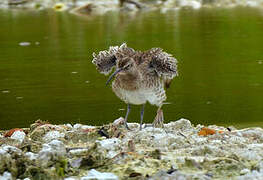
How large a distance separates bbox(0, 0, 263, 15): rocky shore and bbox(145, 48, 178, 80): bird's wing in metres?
20.4

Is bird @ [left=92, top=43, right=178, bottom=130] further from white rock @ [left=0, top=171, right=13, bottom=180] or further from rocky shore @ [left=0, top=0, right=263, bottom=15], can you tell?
rocky shore @ [left=0, top=0, right=263, bottom=15]

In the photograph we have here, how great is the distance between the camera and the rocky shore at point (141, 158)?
673 cm

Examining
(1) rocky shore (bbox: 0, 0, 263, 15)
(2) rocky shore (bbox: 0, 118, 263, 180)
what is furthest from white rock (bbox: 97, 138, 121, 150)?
(1) rocky shore (bbox: 0, 0, 263, 15)

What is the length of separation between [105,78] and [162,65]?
4926 mm

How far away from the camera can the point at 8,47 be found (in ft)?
61.5

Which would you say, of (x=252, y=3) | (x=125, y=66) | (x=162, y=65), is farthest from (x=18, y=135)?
(x=252, y=3)

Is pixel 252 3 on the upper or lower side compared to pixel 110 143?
lower

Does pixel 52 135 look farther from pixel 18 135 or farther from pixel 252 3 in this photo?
pixel 252 3

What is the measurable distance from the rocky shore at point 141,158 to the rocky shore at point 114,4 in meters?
21.9

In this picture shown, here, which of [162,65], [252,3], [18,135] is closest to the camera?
[18,135]

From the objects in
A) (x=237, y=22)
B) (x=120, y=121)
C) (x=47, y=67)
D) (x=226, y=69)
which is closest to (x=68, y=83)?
(x=47, y=67)

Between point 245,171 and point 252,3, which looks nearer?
point 245,171

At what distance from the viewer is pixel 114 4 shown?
32688mm

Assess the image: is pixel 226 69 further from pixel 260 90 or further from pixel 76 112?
pixel 76 112
